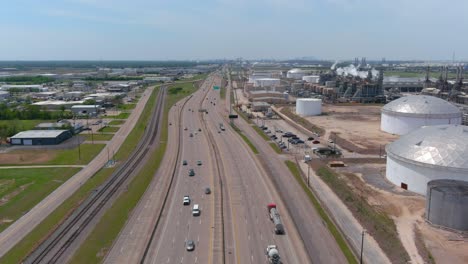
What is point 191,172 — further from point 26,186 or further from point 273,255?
point 273,255

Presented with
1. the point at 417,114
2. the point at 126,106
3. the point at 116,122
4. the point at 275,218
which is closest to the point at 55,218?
the point at 275,218

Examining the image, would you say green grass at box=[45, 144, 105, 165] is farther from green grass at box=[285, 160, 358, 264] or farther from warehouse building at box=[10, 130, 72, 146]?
green grass at box=[285, 160, 358, 264]

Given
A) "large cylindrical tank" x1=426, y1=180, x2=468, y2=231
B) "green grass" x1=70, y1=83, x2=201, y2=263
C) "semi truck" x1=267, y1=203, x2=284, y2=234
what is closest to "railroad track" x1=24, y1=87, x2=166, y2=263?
"green grass" x1=70, y1=83, x2=201, y2=263

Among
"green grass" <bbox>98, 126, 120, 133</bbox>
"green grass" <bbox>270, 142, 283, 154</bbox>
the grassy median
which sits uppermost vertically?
"green grass" <bbox>98, 126, 120, 133</bbox>

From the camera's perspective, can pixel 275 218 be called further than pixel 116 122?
No

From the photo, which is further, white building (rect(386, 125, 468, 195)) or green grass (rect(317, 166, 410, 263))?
white building (rect(386, 125, 468, 195))

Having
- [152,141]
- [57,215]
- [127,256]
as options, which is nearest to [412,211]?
[127,256]

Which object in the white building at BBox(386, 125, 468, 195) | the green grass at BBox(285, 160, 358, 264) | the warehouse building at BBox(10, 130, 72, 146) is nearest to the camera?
the green grass at BBox(285, 160, 358, 264)

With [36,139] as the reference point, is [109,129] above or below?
below
